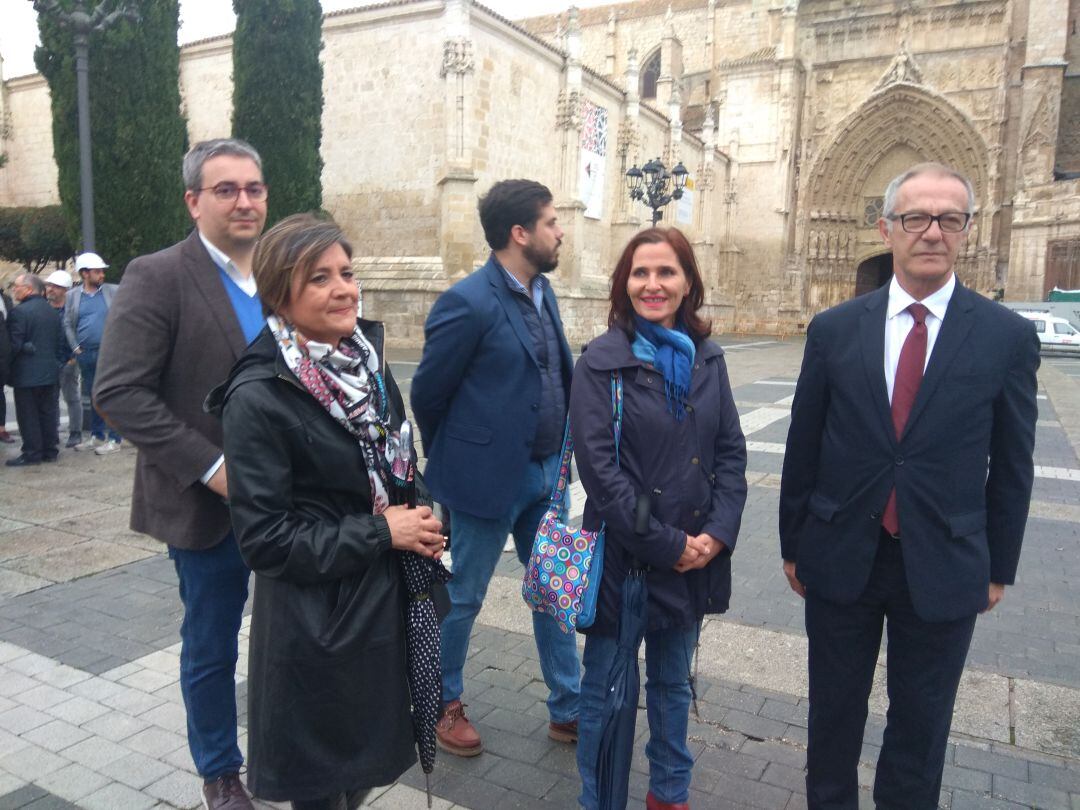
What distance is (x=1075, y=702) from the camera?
3.35m

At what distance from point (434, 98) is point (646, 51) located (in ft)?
A: 80.3

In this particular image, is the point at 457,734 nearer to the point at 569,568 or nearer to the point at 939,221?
the point at 569,568

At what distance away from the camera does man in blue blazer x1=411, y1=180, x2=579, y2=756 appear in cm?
299

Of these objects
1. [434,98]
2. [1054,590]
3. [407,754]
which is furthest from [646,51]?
[407,754]

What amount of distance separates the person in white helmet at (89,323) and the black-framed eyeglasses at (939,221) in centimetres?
786

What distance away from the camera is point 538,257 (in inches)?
122

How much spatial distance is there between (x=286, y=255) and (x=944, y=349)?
1731 mm

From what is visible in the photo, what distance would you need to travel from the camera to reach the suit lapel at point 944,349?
218cm

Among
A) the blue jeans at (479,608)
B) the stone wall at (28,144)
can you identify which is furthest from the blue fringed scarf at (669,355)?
the stone wall at (28,144)

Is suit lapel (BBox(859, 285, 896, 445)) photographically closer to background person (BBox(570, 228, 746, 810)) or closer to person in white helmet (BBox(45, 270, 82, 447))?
background person (BBox(570, 228, 746, 810))

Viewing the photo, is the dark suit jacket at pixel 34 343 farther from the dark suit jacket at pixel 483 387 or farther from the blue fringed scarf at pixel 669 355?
the blue fringed scarf at pixel 669 355

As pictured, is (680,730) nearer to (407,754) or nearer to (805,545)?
(805,545)

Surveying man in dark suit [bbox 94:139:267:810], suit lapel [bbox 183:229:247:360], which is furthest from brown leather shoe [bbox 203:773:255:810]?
suit lapel [bbox 183:229:247:360]

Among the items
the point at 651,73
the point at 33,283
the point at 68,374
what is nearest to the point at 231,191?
the point at 33,283
